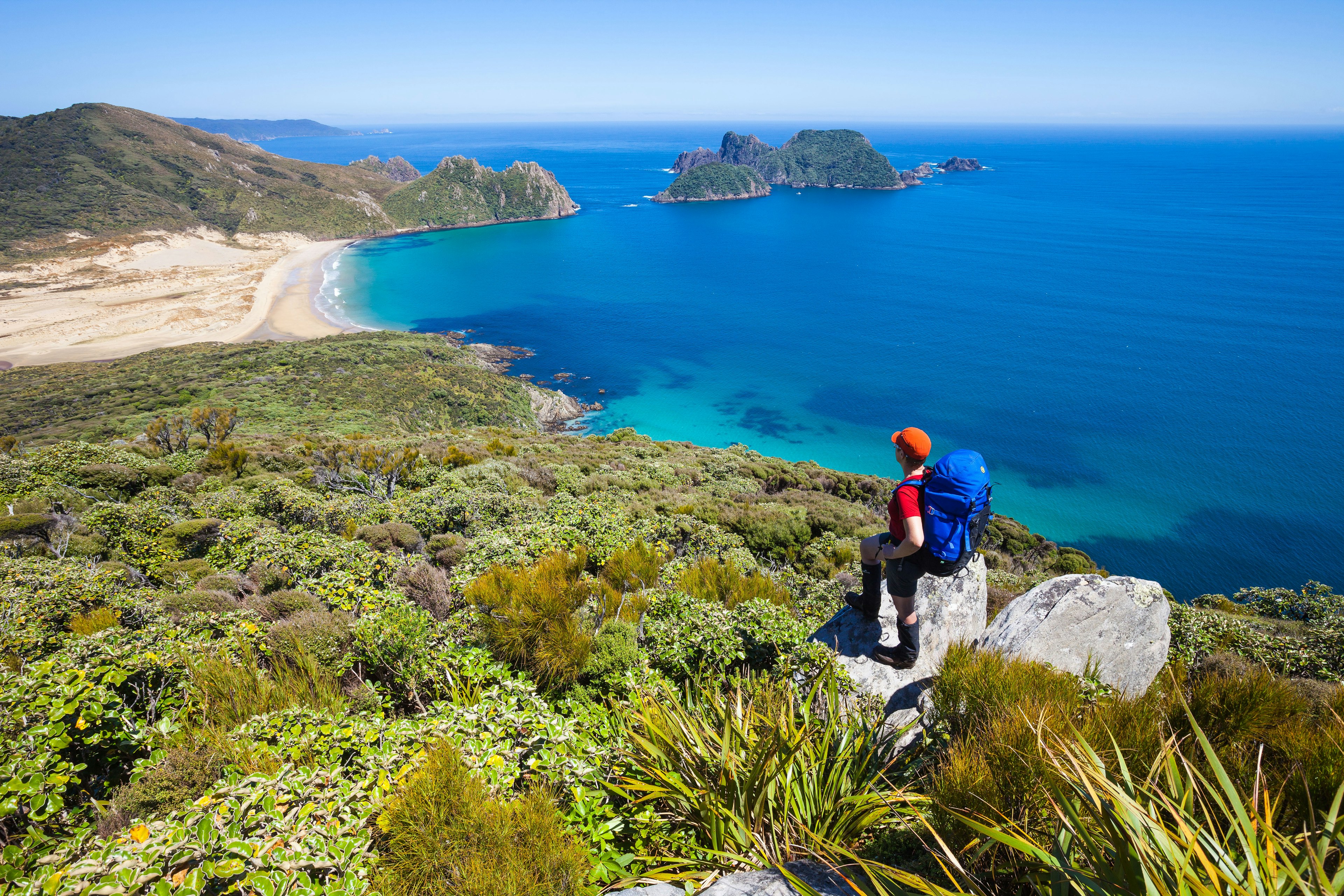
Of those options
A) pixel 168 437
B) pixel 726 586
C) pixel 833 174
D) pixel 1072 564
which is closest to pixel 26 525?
pixel 726 586

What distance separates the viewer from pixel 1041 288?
245 feet

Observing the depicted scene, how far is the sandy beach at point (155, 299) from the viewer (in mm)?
63375

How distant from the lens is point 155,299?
77.2m

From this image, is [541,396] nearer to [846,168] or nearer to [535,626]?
[535,626]

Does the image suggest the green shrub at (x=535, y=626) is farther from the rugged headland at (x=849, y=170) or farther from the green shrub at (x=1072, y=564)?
the rugged headland at (x=849, y=170)

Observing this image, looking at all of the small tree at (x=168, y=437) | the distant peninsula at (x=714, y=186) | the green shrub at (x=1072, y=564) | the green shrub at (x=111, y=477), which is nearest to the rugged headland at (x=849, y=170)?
the distant peninsula at (x=714, y=186)

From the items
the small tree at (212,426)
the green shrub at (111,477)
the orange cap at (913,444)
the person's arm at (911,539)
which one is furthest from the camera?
the small tree at (212,426)

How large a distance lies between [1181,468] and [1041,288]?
150 ft

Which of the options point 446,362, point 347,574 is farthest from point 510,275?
point 347,574

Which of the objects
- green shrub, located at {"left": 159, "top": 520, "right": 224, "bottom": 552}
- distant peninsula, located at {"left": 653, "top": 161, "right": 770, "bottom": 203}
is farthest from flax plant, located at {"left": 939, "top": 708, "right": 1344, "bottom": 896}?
distant peninsula, located at {"left": 653, "top": 161, "right": 770, "bottom": 203}

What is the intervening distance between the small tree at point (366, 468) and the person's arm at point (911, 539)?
1153 cm

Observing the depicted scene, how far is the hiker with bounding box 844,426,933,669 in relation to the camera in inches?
177

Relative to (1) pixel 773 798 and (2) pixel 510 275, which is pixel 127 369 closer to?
(2) pixel 510 275

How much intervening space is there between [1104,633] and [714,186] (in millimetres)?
183749
